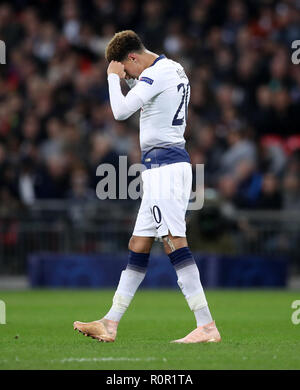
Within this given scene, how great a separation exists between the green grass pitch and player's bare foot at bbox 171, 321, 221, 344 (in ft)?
0.41

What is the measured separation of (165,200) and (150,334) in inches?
61.4

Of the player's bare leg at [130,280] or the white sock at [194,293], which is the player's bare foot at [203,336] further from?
the player's bare leg at [130,280]

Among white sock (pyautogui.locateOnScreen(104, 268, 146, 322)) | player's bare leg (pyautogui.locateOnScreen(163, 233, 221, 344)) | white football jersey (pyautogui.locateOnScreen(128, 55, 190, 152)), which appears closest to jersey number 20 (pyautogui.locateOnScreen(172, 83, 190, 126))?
white football jersey (pyautogui.locateOnScreen(128, 55, 190, 152))

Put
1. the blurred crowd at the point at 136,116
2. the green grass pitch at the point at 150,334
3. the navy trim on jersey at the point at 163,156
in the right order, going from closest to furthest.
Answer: the green grass pitch at the point at 150,334, the navy trim on jersey at the point at 163,156, the blurred crowd at the point at 136,116

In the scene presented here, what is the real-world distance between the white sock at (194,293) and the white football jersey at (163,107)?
112cm

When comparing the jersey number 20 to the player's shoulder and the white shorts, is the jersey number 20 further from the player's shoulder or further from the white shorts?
the white shorts

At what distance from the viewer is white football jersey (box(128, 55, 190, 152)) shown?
885 centimetres

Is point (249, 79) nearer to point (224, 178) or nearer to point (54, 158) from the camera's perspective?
point (224, 178)

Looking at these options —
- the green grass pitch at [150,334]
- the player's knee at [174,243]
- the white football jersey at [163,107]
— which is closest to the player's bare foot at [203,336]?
the green grass pitch at [150,334]

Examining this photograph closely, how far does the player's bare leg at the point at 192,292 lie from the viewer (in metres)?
8.72

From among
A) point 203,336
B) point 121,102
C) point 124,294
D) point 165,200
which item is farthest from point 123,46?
point 203,336

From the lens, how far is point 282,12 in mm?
21781
